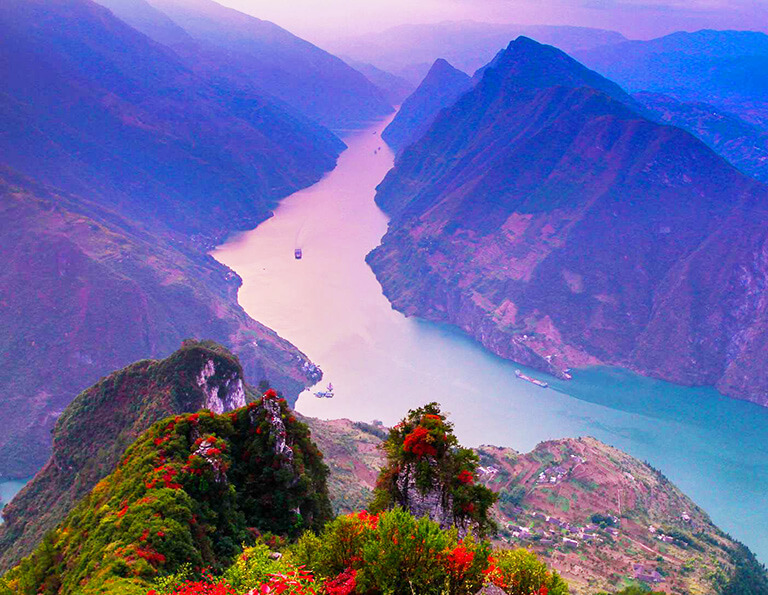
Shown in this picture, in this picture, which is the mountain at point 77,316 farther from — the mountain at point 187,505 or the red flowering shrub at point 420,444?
the red flowering shrub at point 420,444

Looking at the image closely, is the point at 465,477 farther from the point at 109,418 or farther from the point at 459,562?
the point at 109,418

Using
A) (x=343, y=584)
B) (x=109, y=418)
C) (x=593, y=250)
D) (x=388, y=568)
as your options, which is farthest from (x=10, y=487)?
(x=593, y=250)

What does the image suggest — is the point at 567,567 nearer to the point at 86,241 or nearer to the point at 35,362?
the point at 35,362

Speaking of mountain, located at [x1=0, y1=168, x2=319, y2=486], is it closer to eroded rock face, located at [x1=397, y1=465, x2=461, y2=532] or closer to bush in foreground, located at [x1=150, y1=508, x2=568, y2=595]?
eroded rock face, located at [x1=397, y1=465, x2=461, y2=532]

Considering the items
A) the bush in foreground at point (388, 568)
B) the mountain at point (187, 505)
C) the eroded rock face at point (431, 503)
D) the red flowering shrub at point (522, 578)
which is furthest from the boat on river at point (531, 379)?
the red flowering shrub at point (522, 578)

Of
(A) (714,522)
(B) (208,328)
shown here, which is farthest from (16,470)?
(A) (714,522)

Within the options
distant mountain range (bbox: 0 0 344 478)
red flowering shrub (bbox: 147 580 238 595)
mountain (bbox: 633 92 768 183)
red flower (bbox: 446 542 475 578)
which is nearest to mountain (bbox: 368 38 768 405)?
distant mountain range (bbox: 0 0 344 478)
